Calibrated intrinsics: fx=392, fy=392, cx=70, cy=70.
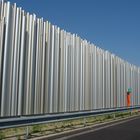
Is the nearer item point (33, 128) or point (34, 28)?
point (33, 128)

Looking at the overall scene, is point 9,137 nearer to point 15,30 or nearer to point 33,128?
point 33,128

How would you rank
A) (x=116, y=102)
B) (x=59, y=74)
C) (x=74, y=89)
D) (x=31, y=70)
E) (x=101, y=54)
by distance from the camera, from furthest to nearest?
1. (x=116, y=102)
2. (x=101, y=54)
3. (x=74, y=89)
4. (x=59, y=74)
5. (x=31, y=70)

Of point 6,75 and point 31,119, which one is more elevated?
point 6,75

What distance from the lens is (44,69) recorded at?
17406 millimetres

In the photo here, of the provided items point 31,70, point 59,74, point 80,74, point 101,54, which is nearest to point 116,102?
point 101,54

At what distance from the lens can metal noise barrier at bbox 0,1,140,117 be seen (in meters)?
14.4

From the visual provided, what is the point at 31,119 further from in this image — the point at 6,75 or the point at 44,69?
the point at 44,69

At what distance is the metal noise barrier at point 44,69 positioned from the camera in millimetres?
14375

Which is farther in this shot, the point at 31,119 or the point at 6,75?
the point at 6,75

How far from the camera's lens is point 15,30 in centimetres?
1490

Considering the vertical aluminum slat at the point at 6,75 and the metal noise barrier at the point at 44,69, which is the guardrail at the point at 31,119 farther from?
the metal noise barrier at the point at 44,69

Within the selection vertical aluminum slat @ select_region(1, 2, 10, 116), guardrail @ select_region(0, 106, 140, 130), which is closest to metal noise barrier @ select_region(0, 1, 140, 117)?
vertical aluminum slat @ select_region(1, 2, 10, 116)

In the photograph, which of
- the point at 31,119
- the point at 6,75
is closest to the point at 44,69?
the point at 6,75

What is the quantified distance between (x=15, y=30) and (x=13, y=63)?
4.21 ft
